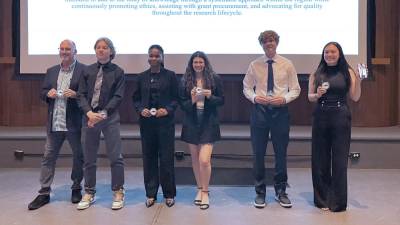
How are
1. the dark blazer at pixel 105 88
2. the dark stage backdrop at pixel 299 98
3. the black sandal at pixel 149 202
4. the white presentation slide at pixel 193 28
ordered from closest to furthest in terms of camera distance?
the dark blazer at pixel 105 88 < the black sandal at pixel 149 202 < the white presentation slide at pixel 193 28 < the dark stage backdrop at pixel 299 98

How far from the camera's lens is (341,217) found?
3564mm

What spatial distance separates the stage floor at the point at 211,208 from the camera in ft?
11.4

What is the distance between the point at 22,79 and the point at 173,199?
2990 mm

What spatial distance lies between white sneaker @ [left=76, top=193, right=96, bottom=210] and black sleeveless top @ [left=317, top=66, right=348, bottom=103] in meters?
1.89

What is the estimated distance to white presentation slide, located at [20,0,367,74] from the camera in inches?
220

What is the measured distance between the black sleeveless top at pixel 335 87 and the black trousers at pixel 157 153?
1181 mm

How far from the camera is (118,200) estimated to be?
151 inches

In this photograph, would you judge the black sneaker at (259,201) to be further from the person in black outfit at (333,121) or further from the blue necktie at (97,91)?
the blue necktie at (97,91)

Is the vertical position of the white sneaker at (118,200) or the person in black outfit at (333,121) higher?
the person in black outfit at (333,121)

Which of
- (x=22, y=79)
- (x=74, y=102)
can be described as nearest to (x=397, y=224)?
(x=74, y=102)

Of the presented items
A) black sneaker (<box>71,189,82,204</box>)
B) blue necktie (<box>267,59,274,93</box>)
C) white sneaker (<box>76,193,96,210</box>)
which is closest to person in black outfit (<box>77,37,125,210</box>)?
white sneaker (<box>76,193,96,210</box>)

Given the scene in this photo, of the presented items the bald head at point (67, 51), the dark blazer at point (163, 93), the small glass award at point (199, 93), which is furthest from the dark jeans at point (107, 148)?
the small glass award at point (199, 93)

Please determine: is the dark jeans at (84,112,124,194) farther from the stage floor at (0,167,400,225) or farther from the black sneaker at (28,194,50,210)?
the black sneaker at (28,194,50,210)

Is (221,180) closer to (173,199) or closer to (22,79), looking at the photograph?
(173,199)
